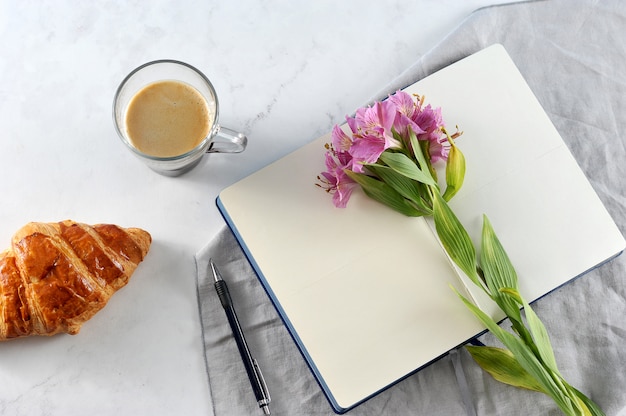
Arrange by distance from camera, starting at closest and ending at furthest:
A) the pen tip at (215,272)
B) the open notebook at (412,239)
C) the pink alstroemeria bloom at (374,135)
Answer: the pink alstroemeria bloom at (374,135) → the open notebook at (412,239) → the pen tip at (215,272)

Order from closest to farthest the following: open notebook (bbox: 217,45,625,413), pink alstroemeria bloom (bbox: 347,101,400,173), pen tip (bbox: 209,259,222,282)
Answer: pink alstroemeria bloom (bbox: 347,101,400,173) < open notebook (bbox: 217,45,625,413) < pen tip (bbox: 209,259,222,282)

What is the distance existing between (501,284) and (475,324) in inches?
3.4

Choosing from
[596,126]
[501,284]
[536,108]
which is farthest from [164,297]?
[596,126]

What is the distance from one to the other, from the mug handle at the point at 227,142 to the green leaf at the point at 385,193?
22 cm

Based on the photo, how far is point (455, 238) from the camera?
3.36ft

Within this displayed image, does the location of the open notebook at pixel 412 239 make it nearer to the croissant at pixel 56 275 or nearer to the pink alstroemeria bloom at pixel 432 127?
the pink alstroemeria bloom at pixel 432 127

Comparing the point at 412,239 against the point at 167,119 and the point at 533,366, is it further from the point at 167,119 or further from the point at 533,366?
the point at 167,119

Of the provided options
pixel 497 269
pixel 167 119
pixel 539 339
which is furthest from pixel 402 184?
pixel 167 119

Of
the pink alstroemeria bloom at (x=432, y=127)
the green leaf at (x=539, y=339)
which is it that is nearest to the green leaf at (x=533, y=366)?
the green leaf at (x=539, y=339)

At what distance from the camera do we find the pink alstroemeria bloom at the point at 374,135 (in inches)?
37.6

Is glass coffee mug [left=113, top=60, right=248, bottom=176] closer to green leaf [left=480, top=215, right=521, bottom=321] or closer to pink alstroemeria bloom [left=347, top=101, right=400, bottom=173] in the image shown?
pink alstroemeria bloom [left=347, top=101, right=400, bottom=173]

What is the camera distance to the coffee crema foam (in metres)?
1.10

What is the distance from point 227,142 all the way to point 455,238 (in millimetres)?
445

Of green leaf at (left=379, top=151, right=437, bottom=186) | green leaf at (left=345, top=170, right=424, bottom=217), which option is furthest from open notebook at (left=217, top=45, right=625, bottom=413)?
green leaf at (left=379, top=151, right=437, bottom=186)
